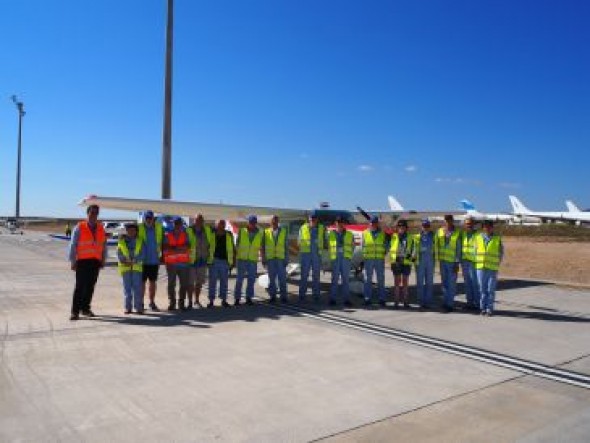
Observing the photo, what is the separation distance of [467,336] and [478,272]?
2487 mm

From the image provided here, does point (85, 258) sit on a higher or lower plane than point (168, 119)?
lower

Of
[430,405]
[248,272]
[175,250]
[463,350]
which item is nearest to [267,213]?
[248,272]

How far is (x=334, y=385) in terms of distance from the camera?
5.22m

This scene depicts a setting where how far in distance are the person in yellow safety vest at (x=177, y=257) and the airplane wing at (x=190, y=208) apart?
2.39m

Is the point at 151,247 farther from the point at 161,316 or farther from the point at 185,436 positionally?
the point at 185,436

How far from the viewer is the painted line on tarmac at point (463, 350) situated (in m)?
5.72

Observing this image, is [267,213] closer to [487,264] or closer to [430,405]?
[487,264]

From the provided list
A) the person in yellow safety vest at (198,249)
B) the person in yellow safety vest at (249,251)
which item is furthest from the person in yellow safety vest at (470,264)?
the person in yellow safety vest at (198,249)

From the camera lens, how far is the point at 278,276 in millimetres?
10641

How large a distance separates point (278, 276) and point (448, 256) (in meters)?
3.32

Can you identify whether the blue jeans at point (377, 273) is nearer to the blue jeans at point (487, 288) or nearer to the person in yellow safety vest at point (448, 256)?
the person in yellow safety vest at point (448, 256)

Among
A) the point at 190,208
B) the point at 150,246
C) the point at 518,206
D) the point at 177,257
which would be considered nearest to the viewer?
the point at 150,246

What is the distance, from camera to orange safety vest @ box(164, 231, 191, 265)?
368 inches

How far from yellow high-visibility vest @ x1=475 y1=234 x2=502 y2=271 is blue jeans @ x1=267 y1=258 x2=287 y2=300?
367 centimetres
